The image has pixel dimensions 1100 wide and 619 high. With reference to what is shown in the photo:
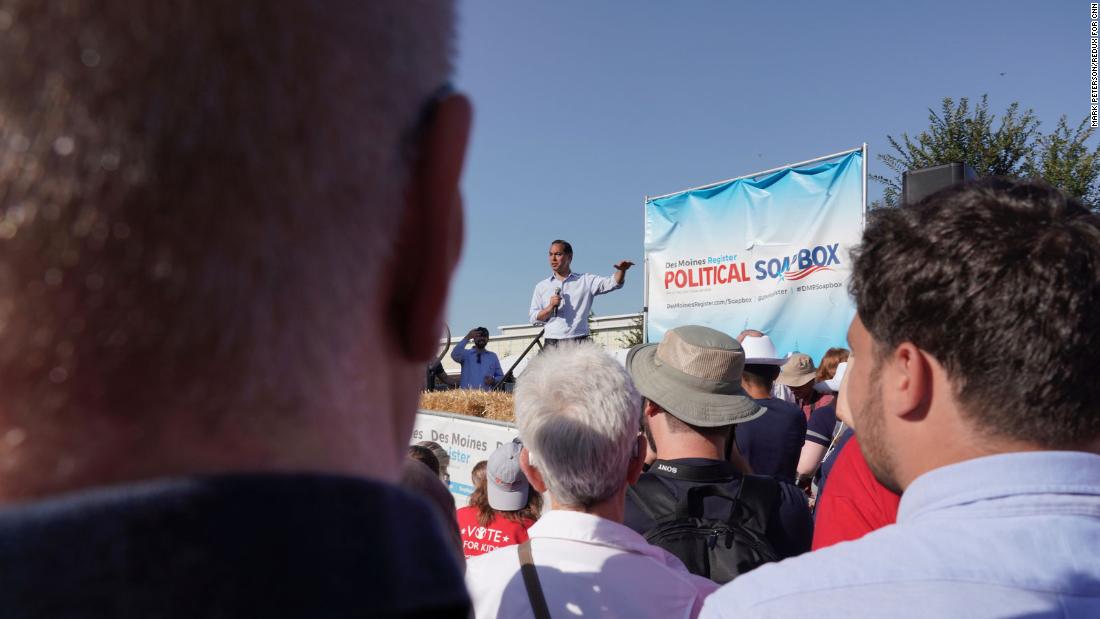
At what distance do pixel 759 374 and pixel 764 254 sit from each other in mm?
4530

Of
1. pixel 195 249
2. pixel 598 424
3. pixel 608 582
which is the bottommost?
pixel 608 582

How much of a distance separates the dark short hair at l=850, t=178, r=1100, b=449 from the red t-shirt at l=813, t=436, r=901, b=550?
28.5 inches

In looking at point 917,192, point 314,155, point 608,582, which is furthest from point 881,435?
point 917,192

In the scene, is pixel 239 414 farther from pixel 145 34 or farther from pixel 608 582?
pixel 608 582

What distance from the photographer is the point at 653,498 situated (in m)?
2.99

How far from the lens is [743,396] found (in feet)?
11.3

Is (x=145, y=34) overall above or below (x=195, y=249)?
above

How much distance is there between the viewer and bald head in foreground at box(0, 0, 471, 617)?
1.35 feet

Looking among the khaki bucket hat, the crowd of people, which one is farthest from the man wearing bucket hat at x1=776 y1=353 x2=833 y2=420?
the crowd of people

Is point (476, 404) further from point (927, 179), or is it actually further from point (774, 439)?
point (927, 179)

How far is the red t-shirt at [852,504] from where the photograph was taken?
231cm

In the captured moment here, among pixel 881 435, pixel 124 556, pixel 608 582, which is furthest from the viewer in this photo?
pixel 608 582

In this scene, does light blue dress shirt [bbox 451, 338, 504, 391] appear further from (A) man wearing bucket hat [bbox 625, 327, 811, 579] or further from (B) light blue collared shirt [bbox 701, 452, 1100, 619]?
(B) light blue collared shirt [bbox 701, 452, 1100, 619]

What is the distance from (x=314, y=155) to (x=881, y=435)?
1.55 m
